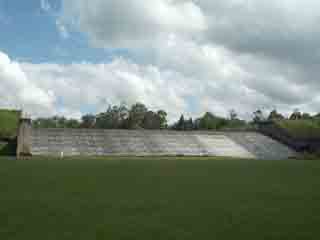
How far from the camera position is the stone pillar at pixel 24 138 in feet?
93.1

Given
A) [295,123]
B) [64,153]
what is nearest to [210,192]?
[64,153]

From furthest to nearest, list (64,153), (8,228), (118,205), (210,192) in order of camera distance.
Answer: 1. (64,153)
2. (210,192)
3. (118,205)
4. (8,228)

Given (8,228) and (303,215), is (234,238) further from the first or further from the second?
(8,228)

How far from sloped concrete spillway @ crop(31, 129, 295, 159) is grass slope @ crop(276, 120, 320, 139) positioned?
9.88ft

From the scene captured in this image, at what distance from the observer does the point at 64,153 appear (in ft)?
96.5

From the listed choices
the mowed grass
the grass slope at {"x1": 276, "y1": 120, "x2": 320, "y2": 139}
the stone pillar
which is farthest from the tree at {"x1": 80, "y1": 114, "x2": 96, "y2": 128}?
the mowed grass

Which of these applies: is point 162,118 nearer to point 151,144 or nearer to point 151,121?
point 151,121

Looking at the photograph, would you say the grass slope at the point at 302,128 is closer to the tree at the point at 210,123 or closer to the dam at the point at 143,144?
the dam at the point at 143,144

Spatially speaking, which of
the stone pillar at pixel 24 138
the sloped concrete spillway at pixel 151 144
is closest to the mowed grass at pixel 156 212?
the stone pillar at pixel 24 138

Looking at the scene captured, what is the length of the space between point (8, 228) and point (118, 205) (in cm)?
198

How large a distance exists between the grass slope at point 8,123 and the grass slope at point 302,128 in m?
31.0

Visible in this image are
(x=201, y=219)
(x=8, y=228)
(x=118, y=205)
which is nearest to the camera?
(x=8, y=228)

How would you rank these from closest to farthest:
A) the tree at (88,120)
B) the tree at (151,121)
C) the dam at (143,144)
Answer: the dam at (143,144), the tree at (151,121), the tree at (88,120)

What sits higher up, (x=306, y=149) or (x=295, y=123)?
(x=295, y=123)
